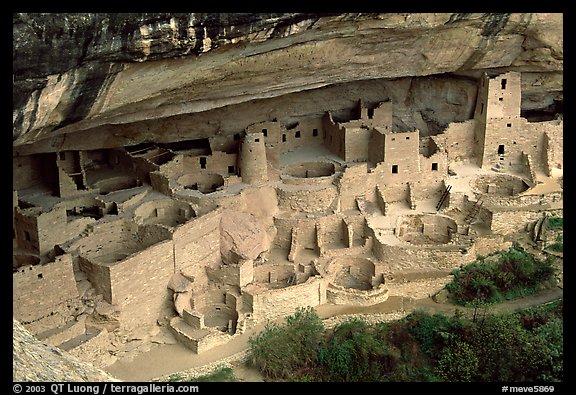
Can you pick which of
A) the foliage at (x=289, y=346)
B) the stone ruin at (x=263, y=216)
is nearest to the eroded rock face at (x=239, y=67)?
the stone ruin at (x=263, y=216)

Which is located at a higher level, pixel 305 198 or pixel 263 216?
pixel 305 198

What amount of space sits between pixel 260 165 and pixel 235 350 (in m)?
4.24

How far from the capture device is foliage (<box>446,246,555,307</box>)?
15508 millimetres

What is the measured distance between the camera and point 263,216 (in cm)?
1638

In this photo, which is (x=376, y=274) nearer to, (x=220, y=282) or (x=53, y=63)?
(x=220, y=282)

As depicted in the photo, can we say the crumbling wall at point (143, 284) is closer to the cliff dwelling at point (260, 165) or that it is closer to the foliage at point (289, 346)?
the cliff dwelling at point (260, 165)

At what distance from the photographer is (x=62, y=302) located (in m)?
13.4

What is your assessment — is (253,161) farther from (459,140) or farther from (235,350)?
(459,140)

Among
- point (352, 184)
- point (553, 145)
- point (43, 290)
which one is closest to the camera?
point (43, 290)

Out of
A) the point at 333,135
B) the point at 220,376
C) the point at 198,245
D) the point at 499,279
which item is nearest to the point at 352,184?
the point at 333,135

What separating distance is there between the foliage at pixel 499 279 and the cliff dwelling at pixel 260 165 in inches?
11.6

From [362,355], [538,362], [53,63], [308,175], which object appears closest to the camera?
[53,63]

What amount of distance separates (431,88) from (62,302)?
32.6 ft

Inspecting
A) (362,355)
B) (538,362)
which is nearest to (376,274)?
(362,355)
